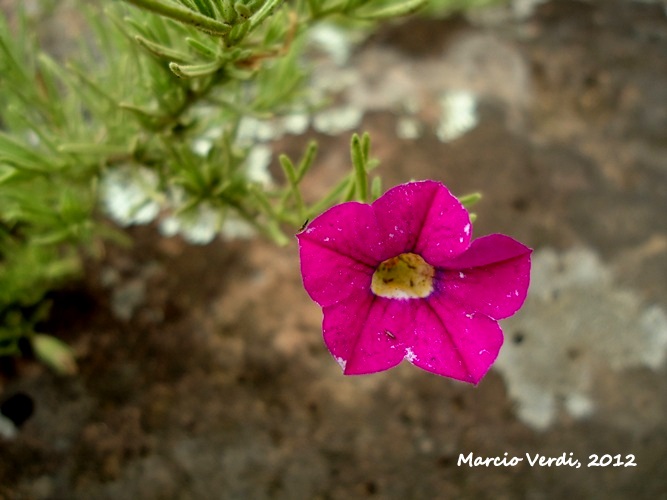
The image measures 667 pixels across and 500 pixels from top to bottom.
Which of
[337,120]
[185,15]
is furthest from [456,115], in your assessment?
[185,15]

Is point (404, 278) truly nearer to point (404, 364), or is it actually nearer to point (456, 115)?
point (404, 364)

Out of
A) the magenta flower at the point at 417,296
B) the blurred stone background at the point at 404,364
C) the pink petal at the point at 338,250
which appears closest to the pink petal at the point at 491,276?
the magenta flower at the point at 417,296

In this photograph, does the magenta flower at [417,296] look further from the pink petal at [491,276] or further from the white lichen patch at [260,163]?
the white lichen patch at [260,163]

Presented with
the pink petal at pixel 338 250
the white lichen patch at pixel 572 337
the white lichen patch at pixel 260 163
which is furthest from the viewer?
the white lichen patch at pixel 260 163

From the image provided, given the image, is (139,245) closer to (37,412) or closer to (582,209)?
(37,412)

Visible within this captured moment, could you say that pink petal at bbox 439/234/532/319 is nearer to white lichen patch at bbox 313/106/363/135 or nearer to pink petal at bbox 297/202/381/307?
pink petal at bbox 297/202/381/307

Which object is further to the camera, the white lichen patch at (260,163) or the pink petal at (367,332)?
the white lichen patch at (260,163)

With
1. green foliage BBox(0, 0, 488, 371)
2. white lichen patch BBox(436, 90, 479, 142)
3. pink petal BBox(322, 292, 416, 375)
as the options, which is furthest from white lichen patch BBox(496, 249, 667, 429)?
Result: pink petal BBox(322, 292, 416, 375)
